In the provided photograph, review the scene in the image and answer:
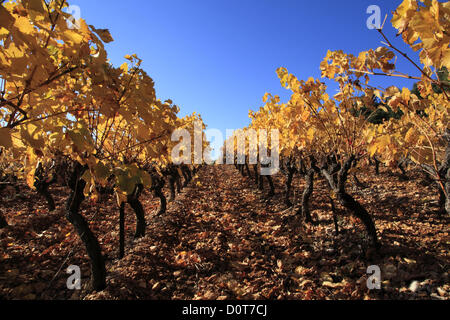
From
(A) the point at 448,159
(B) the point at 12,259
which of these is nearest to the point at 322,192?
(A) the point at 448,159

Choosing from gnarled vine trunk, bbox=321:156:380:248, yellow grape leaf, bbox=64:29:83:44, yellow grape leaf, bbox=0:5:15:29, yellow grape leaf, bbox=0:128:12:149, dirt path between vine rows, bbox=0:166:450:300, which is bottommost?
dirt path between vine rows, bbox=0:166:450:300

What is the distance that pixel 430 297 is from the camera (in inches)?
114

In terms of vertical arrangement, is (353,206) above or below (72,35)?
below

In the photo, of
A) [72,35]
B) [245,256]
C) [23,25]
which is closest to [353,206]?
[245,256]

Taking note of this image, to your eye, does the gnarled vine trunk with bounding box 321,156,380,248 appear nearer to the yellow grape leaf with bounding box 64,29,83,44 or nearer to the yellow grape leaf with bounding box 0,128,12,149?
the yellow grape leaf with bounding box 64,29,83,44

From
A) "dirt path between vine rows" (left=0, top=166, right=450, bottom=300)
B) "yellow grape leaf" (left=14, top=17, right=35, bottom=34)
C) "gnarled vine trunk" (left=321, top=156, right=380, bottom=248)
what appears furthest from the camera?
"gnarled vine trunk" (left=321, top=156, right=380, bottom=248)

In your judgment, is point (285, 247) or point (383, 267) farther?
point (285, 247)

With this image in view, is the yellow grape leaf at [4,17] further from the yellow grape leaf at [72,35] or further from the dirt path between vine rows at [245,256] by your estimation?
the dirt path between vine rows at [245,256]

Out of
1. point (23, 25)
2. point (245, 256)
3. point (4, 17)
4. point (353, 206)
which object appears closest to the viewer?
point (4, 17)

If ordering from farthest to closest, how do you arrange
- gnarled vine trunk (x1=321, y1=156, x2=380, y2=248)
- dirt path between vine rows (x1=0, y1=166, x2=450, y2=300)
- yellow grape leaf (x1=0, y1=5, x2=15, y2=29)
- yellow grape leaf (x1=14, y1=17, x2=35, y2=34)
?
gnarled vine trunk (x1=321, y1=156, x2=380, y2=248) < dirt path between vine rows (x1=0, y1=166, x2=450, y2=300) < yellow grape leaf (x1=14, y1=17, x2=35, y2=34) < yellow grape leaf (x1=0, y1=5, x2=15, y2=29)

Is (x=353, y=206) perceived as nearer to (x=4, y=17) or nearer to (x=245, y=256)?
(x=245, y=256)

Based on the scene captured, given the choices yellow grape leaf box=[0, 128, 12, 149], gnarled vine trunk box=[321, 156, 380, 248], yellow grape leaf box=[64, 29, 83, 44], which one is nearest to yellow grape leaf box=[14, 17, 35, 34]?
yellow grape leaf box=[64, 29, 83, 44]
